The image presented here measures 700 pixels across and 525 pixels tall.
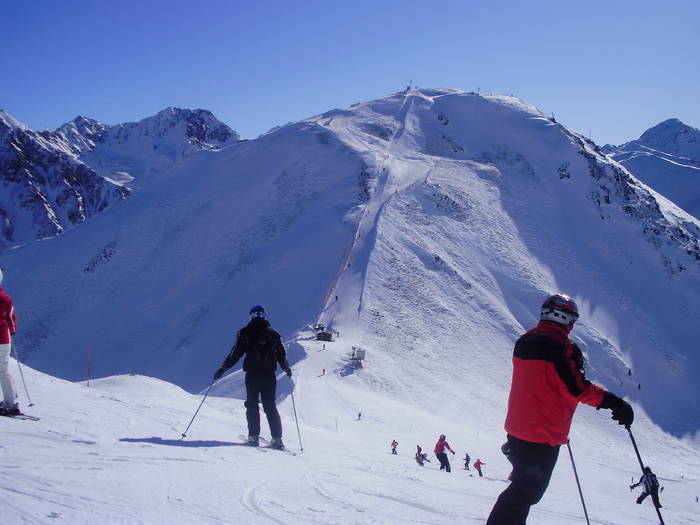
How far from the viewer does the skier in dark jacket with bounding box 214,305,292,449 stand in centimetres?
955

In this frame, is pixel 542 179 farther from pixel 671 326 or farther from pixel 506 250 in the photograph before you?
pixel 671 326

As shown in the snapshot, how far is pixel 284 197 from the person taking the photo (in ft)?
244

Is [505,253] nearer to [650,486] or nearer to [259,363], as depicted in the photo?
[259,363]

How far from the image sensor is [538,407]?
488cm

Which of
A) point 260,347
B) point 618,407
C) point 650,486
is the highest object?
point 618,407

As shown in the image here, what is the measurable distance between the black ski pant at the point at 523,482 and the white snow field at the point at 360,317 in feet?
4.28

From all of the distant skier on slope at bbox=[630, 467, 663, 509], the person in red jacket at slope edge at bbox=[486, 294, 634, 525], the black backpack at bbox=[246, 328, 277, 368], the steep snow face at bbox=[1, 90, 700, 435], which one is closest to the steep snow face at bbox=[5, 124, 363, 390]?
the steep snow face at bbox=[1, 90, 700, 435]

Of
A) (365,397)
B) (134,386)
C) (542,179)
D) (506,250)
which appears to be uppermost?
(542,179)

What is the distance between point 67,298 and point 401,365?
47181 millimetres

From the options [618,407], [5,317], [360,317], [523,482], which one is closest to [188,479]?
[523,482]

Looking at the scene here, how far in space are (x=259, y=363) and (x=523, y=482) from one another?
571 centimetres

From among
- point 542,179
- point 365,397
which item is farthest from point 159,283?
point 542,179

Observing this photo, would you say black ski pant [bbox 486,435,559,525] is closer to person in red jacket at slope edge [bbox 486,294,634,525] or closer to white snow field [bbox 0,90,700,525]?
person in red jacket at slope edge [bbox 486,294,634,525]

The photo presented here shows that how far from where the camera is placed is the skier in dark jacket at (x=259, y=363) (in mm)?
9547
